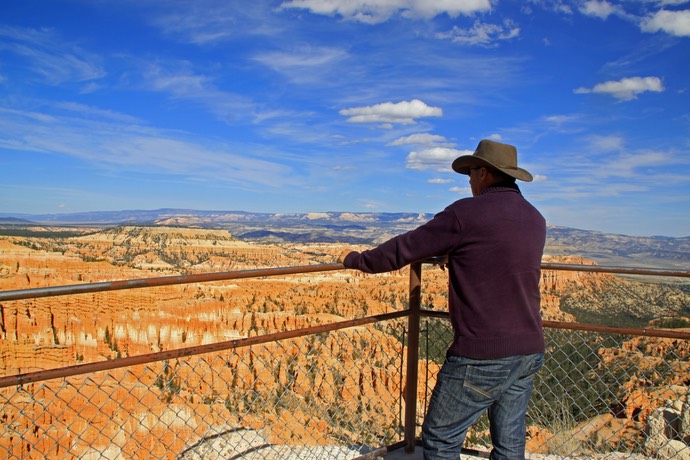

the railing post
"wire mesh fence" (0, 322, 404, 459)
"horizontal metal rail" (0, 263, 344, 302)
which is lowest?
"wire mesh fence" (0, 322, 404, 459)

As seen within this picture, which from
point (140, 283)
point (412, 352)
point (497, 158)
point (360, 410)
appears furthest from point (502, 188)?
point (360, 410)

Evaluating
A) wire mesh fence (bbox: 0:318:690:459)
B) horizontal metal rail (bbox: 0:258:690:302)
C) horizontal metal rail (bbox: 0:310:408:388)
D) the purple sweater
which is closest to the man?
the purple sweater

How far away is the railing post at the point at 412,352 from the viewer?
387 centimetres

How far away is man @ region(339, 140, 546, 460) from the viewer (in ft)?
8.30

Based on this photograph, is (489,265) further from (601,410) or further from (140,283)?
(601,410)

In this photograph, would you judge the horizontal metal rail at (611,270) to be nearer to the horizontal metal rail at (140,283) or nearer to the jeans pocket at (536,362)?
the jeans pocket at (536,362)

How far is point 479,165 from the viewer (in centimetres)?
281

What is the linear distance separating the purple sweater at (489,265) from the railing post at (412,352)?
122cm

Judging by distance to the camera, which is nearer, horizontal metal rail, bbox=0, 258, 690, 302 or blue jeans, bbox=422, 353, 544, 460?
blue jeans, bbox=422, 353, 544, 460

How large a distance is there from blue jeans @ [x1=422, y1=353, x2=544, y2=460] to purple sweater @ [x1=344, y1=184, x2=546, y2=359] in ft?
0.24

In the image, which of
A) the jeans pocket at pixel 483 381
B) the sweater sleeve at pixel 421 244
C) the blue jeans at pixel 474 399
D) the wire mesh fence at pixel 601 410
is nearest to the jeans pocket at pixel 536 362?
the blue jeans at pixel 474 399

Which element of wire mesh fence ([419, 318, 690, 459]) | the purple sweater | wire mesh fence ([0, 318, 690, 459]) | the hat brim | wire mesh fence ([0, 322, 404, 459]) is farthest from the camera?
wire mesh fence ([419, 318, 690, 459])

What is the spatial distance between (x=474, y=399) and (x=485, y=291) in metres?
0.57

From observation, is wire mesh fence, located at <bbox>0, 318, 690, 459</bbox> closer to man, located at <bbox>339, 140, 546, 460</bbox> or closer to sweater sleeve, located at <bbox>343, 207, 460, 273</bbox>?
man, located at <bbox>339, 140, 546, 460</bbox>
